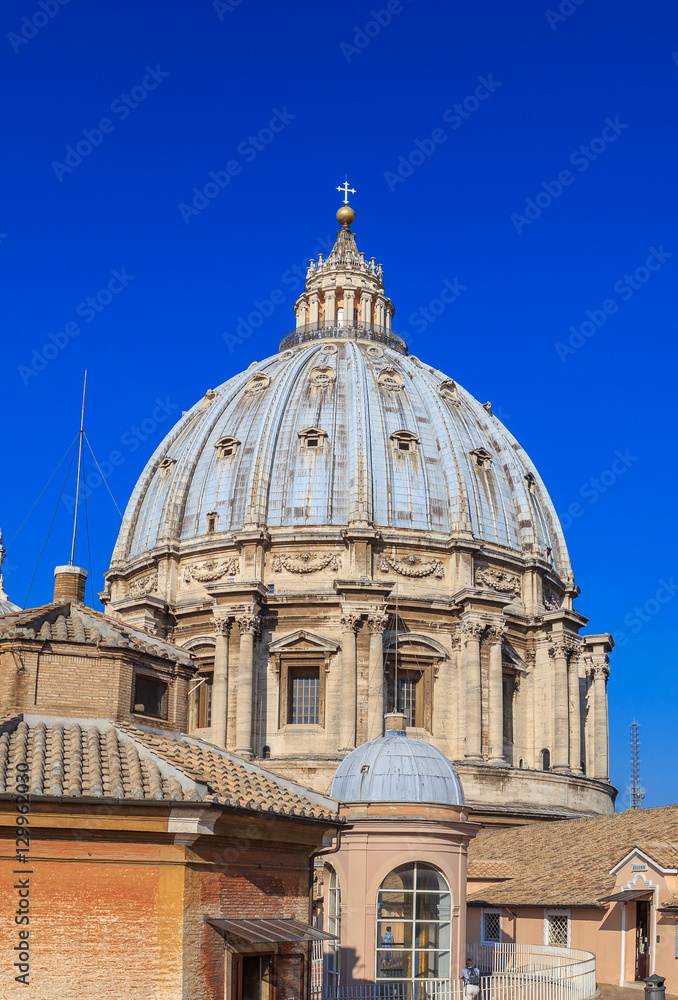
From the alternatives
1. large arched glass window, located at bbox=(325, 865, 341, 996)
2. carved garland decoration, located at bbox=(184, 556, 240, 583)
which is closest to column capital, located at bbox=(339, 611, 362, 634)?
carved garland decoration, located at bbox=(184, 556, 240, 583)

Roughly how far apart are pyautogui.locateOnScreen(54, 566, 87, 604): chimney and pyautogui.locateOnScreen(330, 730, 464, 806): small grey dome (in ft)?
29.6

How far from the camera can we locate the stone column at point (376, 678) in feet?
162

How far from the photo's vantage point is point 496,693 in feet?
170

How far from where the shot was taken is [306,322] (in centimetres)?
6950

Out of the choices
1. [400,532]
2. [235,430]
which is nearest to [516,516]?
[400,532]

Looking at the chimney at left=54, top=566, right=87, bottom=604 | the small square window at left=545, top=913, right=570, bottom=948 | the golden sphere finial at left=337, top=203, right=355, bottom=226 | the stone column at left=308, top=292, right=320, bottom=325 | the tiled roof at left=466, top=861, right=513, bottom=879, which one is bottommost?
the small square window at left=545, top=913, right=570, bottom=948

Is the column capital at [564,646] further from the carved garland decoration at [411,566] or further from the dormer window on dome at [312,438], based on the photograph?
the dormer window on dome at [312,438]

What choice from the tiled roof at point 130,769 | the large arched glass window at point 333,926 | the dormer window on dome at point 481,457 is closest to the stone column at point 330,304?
the dormer window on dome at point 481,457

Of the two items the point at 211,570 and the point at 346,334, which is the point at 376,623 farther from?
the point at 346,334

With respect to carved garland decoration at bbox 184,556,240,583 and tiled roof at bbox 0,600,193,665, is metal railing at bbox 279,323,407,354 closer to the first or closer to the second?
carved garland decoration at bbox 184,556,240,583

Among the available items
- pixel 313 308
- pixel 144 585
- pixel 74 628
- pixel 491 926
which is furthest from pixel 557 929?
pixel 313 308

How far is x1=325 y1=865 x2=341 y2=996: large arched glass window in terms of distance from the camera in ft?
89.6

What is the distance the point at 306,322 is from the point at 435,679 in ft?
83.8

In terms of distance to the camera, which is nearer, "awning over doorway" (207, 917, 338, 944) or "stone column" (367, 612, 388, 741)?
"awning over doorway" (207, 917, 338, 944)
